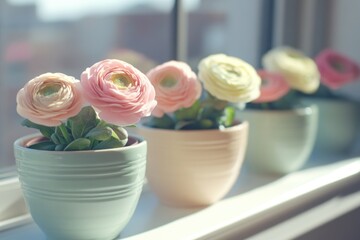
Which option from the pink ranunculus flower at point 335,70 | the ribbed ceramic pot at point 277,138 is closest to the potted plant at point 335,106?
the pink ranunculus flower at point 335,70

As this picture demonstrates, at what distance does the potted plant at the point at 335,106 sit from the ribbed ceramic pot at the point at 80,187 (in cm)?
58

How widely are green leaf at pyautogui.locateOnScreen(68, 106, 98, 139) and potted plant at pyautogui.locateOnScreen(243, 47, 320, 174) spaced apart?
0.39 m

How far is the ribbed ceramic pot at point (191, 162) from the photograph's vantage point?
824 millimetres

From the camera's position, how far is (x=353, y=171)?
3.45 feet

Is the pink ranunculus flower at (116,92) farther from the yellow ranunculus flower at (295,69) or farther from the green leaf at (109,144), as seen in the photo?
the yellow ranunculus flower at (295,69)

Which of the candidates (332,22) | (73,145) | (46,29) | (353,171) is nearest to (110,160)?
(73,145)

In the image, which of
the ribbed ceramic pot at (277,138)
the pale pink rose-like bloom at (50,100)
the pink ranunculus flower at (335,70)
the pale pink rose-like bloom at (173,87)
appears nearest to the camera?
the pale pink rose-like bloom at (50,100)

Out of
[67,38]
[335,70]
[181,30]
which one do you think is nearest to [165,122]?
[181,30]

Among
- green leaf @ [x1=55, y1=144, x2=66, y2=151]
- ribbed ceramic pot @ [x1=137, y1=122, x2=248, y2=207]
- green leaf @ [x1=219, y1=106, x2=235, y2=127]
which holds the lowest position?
ribbed ceramic pot @ [x1=137, y1=122, x2=248, y2=207]

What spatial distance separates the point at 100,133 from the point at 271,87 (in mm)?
429

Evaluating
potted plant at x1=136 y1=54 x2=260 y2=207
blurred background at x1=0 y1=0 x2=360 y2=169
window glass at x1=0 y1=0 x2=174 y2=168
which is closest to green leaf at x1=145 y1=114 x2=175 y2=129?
potted plant at x1=136 y1=54 x2=260 y2=207

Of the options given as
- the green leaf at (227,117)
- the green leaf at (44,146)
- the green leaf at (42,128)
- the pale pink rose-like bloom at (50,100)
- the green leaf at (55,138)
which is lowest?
the green leaf at (227,117)

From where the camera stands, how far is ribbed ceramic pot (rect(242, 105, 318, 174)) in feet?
3.35

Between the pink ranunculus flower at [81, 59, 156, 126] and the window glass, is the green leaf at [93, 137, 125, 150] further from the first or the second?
the window glass
